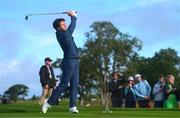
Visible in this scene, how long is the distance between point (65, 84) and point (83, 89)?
93.3 metres

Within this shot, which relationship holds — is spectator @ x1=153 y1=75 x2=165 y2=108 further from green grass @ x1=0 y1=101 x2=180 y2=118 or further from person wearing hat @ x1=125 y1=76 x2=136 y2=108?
green grass @ x1=0 y1=101 x2=180 y2=118

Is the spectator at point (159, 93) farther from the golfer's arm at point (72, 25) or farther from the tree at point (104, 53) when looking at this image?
the tree at point (104, 53)

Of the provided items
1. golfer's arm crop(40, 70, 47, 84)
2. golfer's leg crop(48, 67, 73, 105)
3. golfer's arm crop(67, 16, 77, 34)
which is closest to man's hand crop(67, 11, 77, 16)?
golfer's arm crop(67, 16, 77, 34)

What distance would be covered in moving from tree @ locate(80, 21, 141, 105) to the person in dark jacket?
2837 inches

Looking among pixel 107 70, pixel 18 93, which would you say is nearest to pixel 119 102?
pixel 18 93

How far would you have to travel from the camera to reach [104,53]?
9781cm

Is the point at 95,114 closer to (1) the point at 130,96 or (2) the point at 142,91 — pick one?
(1) the point at 130,96

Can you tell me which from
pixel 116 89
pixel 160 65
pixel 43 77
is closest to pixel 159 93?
pixel 116 89

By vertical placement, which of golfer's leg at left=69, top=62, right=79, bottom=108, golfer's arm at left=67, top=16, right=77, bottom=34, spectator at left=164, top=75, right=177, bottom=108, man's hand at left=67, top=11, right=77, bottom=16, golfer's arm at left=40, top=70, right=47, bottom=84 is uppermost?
man's hand at left=67, top=11, right=77, bottom=16

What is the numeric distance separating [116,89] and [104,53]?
74713 mm

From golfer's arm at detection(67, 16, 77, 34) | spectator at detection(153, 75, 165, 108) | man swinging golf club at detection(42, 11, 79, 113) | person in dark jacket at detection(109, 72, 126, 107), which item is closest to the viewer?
man swinging golf club at detection(42, 11, 79, 113)

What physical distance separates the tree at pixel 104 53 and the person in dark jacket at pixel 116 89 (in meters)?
72.1

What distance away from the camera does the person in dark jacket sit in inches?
907

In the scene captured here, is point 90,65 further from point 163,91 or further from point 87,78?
point 163,91
